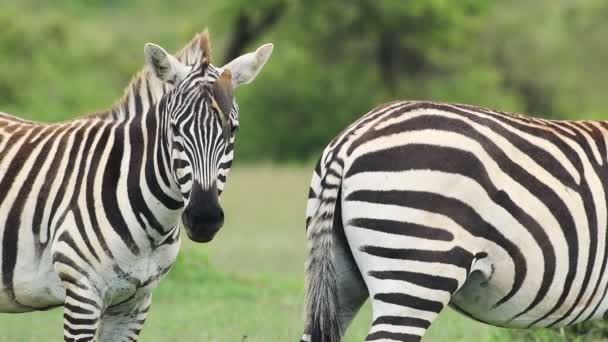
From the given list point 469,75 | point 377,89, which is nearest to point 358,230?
point 377,89

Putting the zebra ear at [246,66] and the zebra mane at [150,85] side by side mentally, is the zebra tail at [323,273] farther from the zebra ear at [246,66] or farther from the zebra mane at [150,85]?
the zebra mane at [150,85]

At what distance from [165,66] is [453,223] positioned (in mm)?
1898

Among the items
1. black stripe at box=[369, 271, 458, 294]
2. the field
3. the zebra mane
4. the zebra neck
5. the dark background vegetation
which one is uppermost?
the dark background vegetation

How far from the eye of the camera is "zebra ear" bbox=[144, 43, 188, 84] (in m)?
6.04

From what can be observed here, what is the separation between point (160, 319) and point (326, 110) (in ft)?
119

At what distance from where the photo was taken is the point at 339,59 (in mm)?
42312

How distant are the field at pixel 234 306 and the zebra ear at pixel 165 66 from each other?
72.1 inches

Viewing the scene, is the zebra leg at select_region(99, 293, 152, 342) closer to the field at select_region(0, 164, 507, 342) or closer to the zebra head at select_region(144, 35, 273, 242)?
the field at select_region(0, 164, 507, 342)

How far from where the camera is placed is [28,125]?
6.92 metres

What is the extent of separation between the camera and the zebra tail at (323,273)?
5438 mm

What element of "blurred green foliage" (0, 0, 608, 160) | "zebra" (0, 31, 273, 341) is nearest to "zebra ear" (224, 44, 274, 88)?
"zebra" (0, 31, 273, 341)

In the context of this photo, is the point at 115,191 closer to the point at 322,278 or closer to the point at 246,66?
the point at 246,66

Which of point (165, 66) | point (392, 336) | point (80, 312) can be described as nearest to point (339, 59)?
point (165, 66)

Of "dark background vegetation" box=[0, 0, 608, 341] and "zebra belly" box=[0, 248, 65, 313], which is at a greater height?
"dark background vegetation" box=[0, 0, 608, 341]
